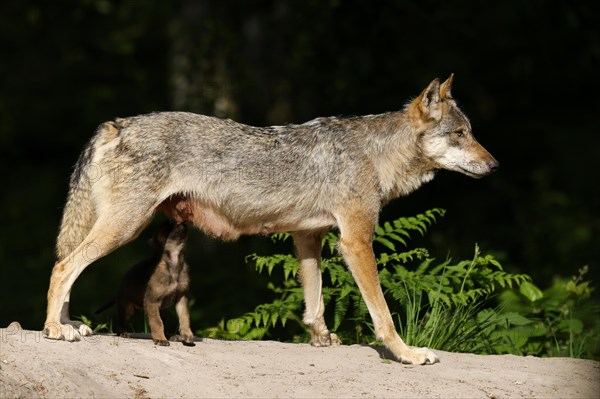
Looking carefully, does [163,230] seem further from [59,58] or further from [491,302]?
[59,58]

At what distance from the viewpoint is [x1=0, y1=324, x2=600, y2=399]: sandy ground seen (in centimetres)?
629

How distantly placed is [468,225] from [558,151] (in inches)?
139

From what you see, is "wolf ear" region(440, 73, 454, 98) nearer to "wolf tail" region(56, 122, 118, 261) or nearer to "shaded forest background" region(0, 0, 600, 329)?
"wolf tail" region(56, 122, 118, 261)

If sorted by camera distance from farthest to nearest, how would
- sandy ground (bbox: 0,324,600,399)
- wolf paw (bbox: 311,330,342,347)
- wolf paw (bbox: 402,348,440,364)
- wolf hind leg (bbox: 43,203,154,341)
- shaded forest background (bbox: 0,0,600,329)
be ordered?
shaded forest background (bbox: 0,0,600,329)
wolf paw (bbox: 311,330,342,347)
wolf paw (bbox: 402,348,440,364)
wolf hind leg (bbox: 43,203,154,341)
sandy ground (bbox: 0,324,600,399)

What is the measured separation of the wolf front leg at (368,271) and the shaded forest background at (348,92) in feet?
14.6

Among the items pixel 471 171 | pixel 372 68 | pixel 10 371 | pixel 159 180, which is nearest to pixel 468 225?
pixel 372 68

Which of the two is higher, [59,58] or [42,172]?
[59,58]

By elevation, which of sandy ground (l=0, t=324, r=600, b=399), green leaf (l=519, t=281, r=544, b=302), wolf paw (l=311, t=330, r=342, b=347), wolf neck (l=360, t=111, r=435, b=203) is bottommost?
sandy ground (l=0, t=324, r=600, b=399)

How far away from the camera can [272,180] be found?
8.02 metres

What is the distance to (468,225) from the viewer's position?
661 inches

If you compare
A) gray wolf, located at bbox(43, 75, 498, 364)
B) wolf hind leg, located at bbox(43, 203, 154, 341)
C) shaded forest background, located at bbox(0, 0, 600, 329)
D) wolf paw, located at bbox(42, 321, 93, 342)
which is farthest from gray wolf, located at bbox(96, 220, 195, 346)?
shaded forest background, located at bbox(0, 0, 600, 329)

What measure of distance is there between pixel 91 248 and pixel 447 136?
2.90 meters

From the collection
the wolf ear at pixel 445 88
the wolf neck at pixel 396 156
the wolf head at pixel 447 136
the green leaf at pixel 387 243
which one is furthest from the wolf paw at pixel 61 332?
the wolf ear at pixel 445 88

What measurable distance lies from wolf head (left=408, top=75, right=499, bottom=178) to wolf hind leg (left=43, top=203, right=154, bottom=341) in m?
2.29
